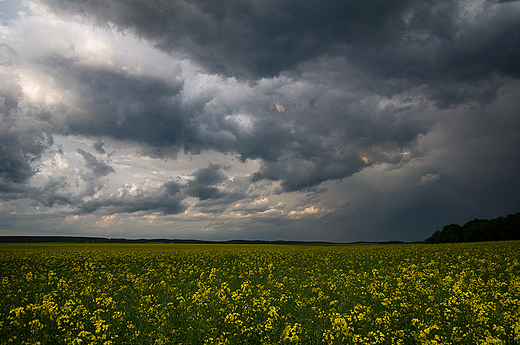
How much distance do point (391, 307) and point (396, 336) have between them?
8.72 feet

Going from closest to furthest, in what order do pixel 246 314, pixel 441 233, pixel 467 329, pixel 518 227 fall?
pixel 467 329
pixel 246 314
pixel 518 227
pixel 441 233

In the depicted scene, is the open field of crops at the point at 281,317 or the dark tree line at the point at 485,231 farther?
the dark tree line at the point at 485,231

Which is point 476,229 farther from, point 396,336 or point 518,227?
point 396,336

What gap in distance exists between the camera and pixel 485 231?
257 feet

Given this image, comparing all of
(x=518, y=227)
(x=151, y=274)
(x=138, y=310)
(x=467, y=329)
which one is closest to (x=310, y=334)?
(x=467, y=329)

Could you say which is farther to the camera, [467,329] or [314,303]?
[314,303]

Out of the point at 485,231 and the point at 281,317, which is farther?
the point at 485,231

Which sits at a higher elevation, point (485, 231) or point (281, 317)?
point (485, 231)

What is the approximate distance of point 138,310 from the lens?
10.5 m


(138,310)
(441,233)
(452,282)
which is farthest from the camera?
(441,233)

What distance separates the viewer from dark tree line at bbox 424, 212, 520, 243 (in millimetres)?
75438

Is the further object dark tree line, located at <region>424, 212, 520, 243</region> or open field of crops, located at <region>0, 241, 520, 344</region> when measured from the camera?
dark tree line, located at <region>424, 212, 520, 243</region>

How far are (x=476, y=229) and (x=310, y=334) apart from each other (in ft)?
308

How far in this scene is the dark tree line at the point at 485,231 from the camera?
2970 inches
